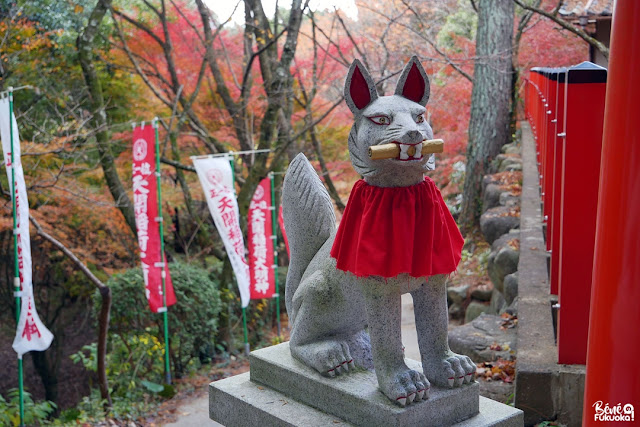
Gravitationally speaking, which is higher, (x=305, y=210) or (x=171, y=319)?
(x=305, y=210)

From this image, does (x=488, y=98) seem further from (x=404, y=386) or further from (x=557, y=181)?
(x=404, y=386)

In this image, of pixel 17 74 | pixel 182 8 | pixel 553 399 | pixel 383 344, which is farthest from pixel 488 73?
pixel 383 344

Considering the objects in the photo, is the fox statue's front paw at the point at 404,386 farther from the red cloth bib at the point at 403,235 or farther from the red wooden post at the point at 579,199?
the red wooden post at the point at 579,199

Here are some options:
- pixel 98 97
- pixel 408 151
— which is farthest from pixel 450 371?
pixel 98 97

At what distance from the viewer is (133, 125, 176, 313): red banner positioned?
30.8 ft

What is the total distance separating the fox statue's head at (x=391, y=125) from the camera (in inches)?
113

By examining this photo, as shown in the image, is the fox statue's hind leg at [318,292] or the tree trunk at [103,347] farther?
the tree trunk at [103,347]

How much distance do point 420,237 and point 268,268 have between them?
8.26 meters

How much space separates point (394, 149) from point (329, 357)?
1205 mm

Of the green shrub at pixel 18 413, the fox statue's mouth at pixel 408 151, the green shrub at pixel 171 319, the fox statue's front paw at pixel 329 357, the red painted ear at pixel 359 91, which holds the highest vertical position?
the red painted ear at pixel 359 91

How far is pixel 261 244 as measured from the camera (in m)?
11.2

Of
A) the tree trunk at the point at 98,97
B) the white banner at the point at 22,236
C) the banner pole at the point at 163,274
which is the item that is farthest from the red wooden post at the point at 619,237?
the tree trunk at the point at 98,97

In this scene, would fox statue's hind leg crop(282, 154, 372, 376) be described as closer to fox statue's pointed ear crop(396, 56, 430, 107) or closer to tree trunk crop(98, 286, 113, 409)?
Result: fox statue's pointed ear crop(396, 56, 430, 107)

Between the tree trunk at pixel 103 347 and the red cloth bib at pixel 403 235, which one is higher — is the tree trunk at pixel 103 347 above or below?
below
